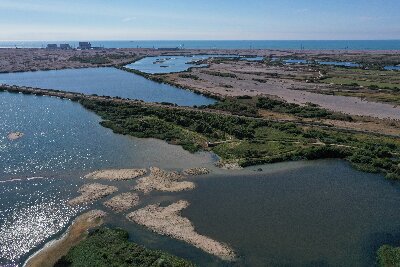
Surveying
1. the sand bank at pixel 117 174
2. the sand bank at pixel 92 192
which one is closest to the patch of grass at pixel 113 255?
the sand bank at pixel 92 192

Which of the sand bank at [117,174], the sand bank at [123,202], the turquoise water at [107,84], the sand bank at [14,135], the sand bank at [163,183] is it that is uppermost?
the turquoise water at [107,84]

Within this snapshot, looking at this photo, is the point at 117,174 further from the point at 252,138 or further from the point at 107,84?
the point at 107,84

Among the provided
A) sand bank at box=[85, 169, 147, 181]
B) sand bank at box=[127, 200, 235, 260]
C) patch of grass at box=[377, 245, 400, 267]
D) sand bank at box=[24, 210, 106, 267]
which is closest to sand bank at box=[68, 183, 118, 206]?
sand bank at box=[85, 169, 147, 181]

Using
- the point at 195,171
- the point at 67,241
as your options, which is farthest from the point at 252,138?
the point at 67,241

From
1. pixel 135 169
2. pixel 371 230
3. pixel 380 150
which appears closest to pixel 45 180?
pixel 135 169

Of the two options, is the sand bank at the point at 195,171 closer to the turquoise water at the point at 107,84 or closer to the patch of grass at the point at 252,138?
the patch of grass at the point at 252,138

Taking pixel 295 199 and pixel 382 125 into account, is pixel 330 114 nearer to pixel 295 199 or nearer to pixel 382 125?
pixel 382 125
